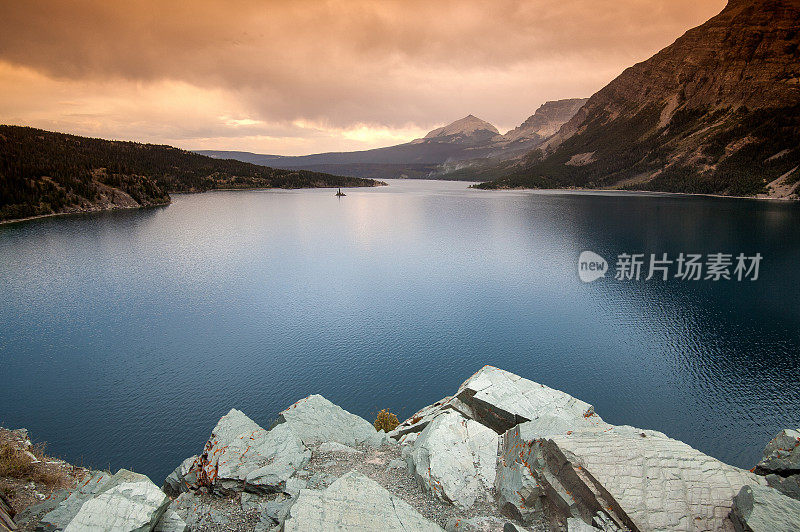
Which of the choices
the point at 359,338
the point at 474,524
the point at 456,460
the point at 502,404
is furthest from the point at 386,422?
the point at 359,338

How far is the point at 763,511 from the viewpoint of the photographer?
8.34 meters

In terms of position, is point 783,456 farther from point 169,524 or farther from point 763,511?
point 169,524

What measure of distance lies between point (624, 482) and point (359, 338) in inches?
1058

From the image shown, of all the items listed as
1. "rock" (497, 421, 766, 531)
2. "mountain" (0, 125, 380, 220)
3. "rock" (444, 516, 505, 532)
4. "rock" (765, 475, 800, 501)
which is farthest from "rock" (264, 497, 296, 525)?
"mountain" (0, 125, 380, 220)

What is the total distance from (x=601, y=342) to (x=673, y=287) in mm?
22537

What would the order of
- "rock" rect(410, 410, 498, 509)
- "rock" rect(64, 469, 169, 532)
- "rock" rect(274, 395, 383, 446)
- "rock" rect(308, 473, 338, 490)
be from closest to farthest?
1. "rock" rect(64, 469, 169, 532)
2. "rock" rect(410, 410, 498, 509)
3. "rock" rect(308, 473, 338, 490)
4. "rock" rect(274, 395, 383, 446)

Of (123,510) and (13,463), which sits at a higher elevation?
(123,510)

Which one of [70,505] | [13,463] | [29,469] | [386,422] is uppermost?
[70,505]

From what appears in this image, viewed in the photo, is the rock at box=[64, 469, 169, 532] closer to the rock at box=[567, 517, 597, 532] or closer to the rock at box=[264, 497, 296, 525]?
the rock at box=[264, 497, 296, 525]

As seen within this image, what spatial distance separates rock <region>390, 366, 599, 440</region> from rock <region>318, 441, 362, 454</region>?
4.29 metres

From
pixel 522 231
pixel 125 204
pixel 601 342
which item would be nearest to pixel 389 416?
pixel 601 342

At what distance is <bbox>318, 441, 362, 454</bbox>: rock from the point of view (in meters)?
13.9

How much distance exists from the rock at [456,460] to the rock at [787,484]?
7.82 m

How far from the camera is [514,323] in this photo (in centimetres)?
3794
